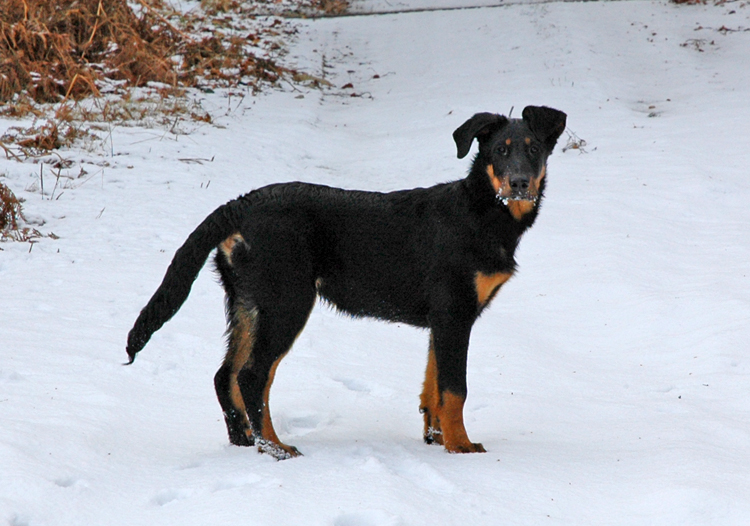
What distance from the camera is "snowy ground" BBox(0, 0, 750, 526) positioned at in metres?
3.05

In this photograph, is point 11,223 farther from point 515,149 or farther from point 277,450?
point 515,149

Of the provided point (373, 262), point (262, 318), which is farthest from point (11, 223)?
point (373, 262)

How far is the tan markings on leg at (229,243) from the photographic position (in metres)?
3.71

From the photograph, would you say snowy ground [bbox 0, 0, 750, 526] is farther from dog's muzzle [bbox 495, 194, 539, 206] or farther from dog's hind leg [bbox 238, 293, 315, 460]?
dog's muzzle [bbox 495, 194, 539, 206]

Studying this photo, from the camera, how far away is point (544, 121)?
4039 mm

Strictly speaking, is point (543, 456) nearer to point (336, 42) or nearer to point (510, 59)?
point (510, 59)

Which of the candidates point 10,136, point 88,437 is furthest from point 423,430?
point 10,136

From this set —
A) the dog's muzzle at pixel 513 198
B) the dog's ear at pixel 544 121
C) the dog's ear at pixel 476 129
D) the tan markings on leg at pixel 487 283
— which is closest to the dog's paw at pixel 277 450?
the tan markings on leg at pixel 487 283

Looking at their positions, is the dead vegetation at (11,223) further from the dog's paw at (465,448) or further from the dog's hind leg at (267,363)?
the dog's paw at (465,448)

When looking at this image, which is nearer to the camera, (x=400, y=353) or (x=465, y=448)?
(x=465, y=448)

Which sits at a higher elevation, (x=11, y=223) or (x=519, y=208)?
(x=519, y=208)

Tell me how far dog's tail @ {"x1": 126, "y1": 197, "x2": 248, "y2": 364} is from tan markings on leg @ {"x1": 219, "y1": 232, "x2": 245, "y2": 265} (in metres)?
0.03

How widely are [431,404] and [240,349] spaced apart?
1.03 metres

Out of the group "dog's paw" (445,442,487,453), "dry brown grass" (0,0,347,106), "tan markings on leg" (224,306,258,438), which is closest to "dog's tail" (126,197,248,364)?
"tan markings on leg" (224,306,258,438)
